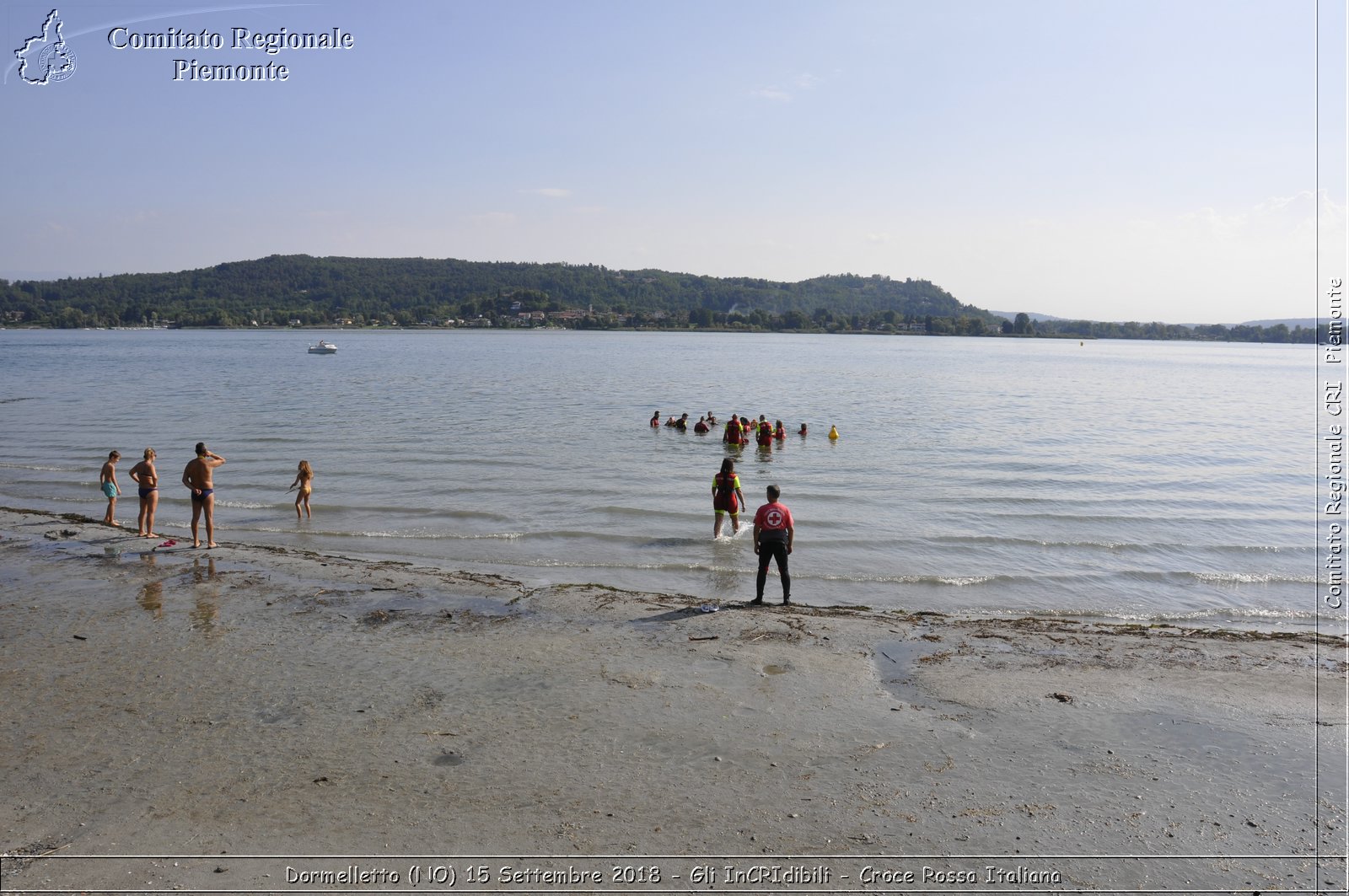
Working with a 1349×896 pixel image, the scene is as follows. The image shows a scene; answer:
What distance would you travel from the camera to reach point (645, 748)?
6723 millimetres

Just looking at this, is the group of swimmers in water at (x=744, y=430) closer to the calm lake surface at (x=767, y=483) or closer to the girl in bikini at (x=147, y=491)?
the calm lake surface at (x=767, y=483)

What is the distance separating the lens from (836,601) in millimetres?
11656

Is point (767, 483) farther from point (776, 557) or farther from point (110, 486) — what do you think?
point (110, 486)

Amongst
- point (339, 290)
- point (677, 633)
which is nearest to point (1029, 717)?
point (677, 633)

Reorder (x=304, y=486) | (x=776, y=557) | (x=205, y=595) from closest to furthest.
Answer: (x=205, y=595), (x=776, y=557), (x=304, y=486)

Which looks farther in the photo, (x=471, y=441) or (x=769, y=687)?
(x=471, y=441)

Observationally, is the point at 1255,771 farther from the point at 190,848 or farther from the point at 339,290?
the point at 339,290

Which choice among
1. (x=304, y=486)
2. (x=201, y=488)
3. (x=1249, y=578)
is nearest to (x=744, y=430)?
(x=304, y=486)

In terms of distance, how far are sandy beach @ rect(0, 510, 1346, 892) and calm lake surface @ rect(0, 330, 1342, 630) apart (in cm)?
266

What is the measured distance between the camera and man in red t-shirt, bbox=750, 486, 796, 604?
10930 mm

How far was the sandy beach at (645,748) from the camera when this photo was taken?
5.28 metres

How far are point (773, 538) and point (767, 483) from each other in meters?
10.8

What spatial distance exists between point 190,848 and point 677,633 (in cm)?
540

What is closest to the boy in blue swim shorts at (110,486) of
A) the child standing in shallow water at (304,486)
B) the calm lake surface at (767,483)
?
the calm lake surface at (767,483)
